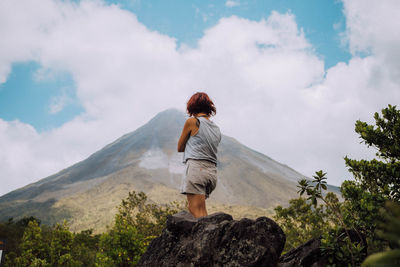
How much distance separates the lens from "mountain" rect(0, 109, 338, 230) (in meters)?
66.2

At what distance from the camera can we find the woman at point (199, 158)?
3.88 metres

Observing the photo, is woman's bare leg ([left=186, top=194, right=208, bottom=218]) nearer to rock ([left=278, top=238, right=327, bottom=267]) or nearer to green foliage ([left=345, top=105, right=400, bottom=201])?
rock ([left=278, top=238, right=327, bottom=267])

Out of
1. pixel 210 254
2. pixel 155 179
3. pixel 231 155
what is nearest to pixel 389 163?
pixel 210 254

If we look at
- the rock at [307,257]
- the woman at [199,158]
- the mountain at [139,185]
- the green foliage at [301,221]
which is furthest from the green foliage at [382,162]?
the mountain at [139,185]

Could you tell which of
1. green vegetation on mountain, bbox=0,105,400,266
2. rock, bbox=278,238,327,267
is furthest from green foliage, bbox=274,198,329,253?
rock, bbox=278,238,327,267

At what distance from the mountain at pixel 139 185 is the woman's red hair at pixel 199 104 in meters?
48.9

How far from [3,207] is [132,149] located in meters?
45.6

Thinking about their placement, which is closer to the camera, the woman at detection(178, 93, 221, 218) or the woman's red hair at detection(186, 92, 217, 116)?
the woman at detection(178, 93, 221, 218)

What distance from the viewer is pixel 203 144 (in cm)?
397

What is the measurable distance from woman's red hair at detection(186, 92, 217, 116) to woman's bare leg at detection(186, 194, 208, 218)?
4.08ft

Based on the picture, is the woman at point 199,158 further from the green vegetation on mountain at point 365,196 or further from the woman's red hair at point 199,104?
the green vegetation on mountain at point 365,196

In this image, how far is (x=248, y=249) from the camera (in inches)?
127

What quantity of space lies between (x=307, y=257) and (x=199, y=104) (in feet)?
8.11

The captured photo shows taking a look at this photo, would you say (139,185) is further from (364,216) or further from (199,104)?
(364,216)
